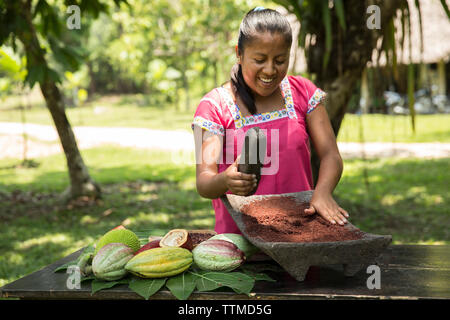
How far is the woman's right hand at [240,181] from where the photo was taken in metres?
1.62

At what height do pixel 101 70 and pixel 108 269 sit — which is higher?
pixel 101 70

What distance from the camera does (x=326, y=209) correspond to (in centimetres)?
185

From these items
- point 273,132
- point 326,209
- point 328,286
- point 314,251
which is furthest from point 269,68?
point 328,286

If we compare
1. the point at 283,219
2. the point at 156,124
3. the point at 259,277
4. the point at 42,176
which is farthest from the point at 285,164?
the point at 156,124

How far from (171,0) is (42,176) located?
23.3ft

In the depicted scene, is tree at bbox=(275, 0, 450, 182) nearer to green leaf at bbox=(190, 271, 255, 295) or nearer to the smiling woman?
the smiling woman

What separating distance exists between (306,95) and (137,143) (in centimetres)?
1118

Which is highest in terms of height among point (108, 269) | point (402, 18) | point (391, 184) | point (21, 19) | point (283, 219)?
→ point (21, 19)

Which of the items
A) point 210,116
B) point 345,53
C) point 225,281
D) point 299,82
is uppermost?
point 345,53

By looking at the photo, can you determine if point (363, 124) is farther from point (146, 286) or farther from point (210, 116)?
point (146, 286)

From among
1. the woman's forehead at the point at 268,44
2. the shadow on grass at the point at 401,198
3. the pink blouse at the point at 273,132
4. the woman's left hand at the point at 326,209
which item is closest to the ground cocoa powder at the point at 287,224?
the woman's left hand at the point at 326,209

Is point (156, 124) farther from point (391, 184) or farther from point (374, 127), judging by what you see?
point (391, 184)

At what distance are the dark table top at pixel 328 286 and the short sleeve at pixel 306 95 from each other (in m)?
0.68
